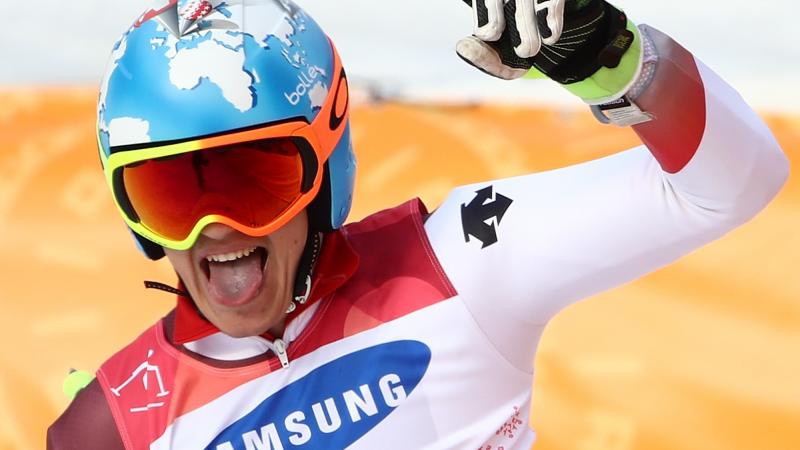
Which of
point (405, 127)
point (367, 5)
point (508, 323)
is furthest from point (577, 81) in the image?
point (367, 5)

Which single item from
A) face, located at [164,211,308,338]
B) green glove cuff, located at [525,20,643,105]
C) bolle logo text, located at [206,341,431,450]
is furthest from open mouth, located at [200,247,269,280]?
green glove cuff, located at [525,20,643,105]

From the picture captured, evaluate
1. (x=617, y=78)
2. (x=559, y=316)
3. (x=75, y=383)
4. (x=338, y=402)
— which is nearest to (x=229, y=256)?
(x=338, y=402)

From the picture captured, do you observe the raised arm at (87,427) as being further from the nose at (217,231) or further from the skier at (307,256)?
the nose at (217,231)

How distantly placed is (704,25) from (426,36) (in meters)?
0.79

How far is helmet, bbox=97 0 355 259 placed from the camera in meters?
1.37

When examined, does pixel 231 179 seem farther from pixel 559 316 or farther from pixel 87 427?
pixel 559 316

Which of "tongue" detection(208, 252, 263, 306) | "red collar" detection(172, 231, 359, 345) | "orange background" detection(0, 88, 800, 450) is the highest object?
"tongue" detection(208, 252, 263, 306)

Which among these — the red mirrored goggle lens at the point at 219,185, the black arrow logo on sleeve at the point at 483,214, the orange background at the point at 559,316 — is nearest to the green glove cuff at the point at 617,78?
the black arrow logo on sleeve at the point at 483,214

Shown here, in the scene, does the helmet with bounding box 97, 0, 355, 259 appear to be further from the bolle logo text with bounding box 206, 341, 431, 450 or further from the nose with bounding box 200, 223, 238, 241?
the bolle logo text with bounding box 206, 341, 431, 450

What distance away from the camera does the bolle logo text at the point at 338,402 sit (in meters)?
1.48

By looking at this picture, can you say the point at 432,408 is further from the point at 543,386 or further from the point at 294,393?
the point at 543,386

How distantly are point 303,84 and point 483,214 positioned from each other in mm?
277

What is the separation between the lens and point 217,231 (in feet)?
4.66

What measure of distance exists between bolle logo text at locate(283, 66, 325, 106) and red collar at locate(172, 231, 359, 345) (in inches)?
9.0
